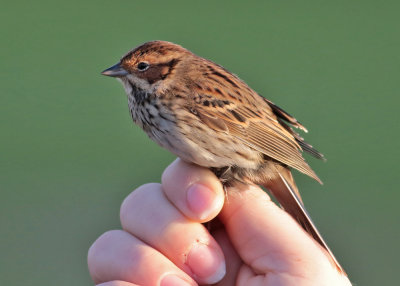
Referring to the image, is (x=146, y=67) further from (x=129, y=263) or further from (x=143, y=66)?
(x=129, y=263)

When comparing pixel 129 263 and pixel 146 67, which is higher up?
pixel 146 67

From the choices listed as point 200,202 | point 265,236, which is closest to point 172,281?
point 200,202

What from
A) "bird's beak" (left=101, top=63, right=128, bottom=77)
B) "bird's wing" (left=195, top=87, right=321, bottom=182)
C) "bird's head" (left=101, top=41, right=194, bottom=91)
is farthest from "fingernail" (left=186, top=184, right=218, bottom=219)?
"bird's beak" (left=101, top=63, right=128, bottom=77)

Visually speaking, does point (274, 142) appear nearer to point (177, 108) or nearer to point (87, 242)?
point (177, 108)

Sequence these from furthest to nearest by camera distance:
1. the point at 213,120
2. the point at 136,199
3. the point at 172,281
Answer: the point at 213,120 < the point at 136,199 < the point at 172,281

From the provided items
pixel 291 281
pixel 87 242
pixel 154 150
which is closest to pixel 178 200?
pixel 291 281

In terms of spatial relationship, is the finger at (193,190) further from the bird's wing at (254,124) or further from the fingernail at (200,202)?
the bird's wing at (254,124)

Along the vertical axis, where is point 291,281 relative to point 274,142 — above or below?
below
